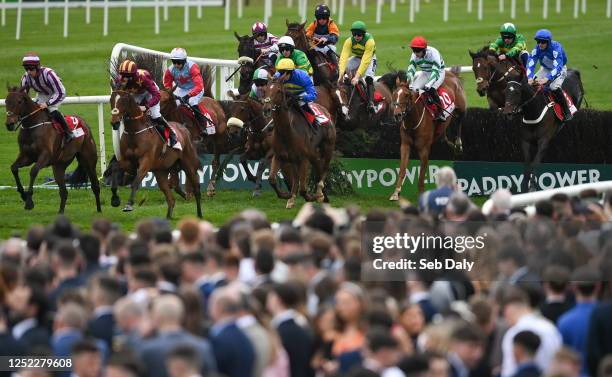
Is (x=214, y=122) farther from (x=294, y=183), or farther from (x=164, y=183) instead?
(x=164, y=183)

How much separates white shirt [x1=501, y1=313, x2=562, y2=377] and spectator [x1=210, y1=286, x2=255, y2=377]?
4.77 ft

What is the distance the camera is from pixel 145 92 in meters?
19.1

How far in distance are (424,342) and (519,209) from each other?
485 centimetres

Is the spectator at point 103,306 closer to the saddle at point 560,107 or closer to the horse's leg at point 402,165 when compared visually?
the horse's leg at point 402,165

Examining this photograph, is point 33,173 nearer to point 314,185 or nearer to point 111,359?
point 314,185

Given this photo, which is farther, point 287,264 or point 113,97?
point 113,97

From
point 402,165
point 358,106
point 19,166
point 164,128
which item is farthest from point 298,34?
point 19,166

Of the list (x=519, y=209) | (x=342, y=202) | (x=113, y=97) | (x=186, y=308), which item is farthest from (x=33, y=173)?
(x=186, y=308)

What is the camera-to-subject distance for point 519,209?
13.4 metres

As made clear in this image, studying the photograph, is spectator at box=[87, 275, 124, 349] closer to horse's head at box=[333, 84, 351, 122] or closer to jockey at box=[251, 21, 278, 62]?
horse's head at box=[333, 84, 351, 122]

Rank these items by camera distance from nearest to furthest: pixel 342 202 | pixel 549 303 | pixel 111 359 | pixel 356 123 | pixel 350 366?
pixel 111 359 < pixel 350 366 < pixel 549 303 < pixel 342 202 < pixel 356 123

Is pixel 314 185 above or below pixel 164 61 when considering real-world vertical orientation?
below

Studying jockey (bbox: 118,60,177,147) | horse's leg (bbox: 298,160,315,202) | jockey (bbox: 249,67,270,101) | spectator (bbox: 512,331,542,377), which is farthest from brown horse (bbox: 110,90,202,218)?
spectator (bbox: 512,331,542,377)

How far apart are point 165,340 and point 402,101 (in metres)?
12.9
